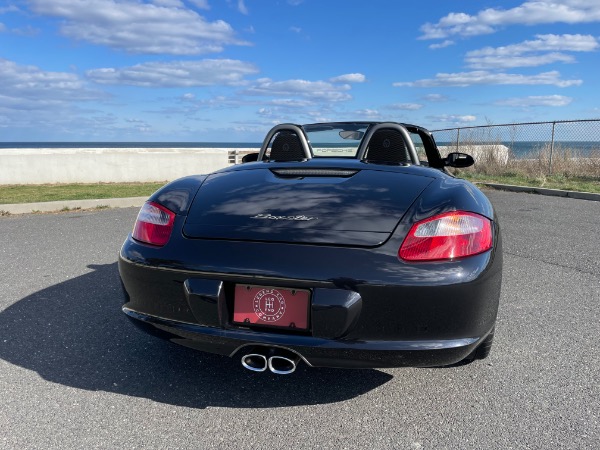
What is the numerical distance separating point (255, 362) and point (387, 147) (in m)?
1.59

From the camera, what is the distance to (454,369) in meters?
2.64

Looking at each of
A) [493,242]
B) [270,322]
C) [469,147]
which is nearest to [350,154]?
[493,242]

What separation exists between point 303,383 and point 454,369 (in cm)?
80

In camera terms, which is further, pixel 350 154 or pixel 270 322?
pixel 350 154

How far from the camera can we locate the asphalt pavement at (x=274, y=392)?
79.2 inches

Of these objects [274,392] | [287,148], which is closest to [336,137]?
[287,148]

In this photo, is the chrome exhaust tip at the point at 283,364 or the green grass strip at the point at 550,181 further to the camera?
the green grass strip at the point at 550,181

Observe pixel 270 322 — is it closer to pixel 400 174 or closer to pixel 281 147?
pixel 400 174

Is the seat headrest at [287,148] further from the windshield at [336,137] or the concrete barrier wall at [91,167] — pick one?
the concrete barrier wall at [91,167]

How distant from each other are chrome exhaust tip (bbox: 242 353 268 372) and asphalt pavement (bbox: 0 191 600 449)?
0.76 ft

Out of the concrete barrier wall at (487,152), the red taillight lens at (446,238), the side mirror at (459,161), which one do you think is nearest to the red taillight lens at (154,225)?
the red taillight lens at (446,238)

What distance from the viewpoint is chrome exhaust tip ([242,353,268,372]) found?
6.85 feet

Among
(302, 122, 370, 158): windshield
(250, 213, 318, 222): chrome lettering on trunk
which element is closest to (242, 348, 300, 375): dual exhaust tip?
(250, 213, 318, 222): chrome lettering on trunk

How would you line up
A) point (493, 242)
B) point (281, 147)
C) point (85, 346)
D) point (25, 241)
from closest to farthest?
point (493, 242) < point (85, 346) < point (281, 147) < point (25, 241)
